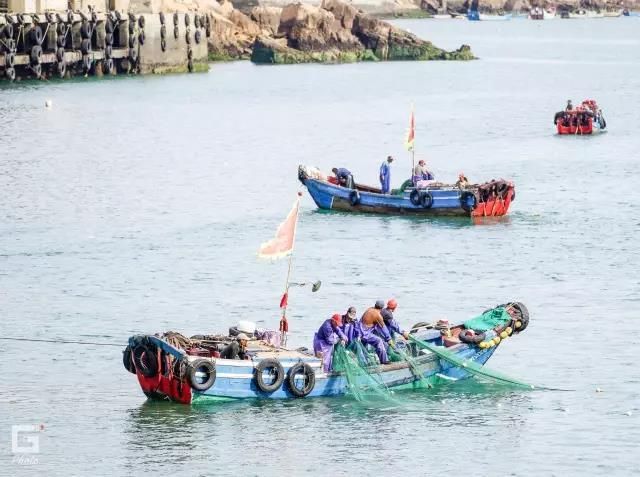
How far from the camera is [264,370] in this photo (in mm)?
32594

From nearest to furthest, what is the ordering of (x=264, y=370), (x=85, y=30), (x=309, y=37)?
(x=264, y=370) → (x=85, y=30) → (x=309, y=37)

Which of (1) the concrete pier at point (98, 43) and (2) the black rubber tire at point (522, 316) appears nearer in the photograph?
(2) the black rubber tire at point (522, 316)

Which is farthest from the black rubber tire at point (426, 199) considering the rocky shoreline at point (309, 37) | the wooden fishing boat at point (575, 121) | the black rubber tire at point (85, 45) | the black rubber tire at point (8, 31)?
the rocky shoreline at point (309, 37)

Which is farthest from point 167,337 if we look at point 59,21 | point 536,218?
point 59,21

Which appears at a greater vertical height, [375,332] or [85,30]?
[85,30]

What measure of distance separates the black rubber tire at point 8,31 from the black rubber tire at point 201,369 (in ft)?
Result: 256

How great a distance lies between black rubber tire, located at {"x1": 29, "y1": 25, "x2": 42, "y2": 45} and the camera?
10862 cm

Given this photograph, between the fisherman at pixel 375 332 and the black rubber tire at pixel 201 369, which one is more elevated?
the fisherman at pixel 375 332

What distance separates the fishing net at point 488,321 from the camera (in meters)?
35.8

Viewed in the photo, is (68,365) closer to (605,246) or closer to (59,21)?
(605,246)

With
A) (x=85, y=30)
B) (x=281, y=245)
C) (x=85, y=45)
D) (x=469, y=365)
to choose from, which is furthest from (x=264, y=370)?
(x=85, y=45)

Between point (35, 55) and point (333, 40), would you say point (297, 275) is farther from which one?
point (333, 40)

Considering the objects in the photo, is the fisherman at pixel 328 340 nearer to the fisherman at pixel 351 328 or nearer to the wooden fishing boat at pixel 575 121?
the fisherman at pixel 351 328

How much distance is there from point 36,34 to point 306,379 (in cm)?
7999
